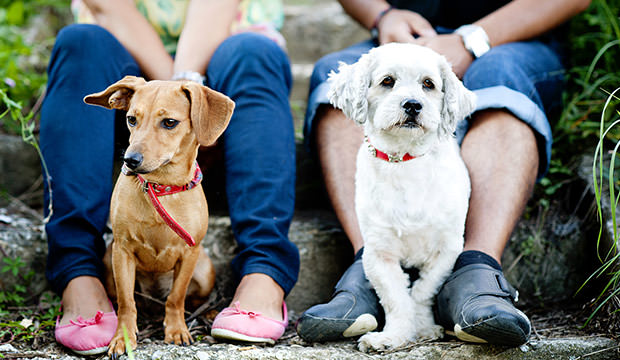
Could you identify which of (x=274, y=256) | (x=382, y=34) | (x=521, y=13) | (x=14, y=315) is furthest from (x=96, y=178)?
(x=521, y=13)

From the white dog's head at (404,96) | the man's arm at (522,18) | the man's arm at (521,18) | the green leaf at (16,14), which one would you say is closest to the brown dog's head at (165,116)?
the white dog's head at (404,96)

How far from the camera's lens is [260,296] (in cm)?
201

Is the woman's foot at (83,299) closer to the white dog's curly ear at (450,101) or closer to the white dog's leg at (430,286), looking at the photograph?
the white dog's leg at (430,286)

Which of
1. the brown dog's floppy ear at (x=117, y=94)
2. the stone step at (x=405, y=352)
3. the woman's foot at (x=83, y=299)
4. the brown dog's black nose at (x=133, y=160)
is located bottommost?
the stone step at (x=405, y=352)

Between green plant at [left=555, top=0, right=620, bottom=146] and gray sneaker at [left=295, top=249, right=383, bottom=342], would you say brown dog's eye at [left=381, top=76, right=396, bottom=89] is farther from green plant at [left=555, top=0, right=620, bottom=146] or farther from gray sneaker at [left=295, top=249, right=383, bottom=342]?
green plant at [left=555, top=0, right=620, bottom=146]

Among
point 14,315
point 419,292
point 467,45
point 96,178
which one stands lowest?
point 14,315

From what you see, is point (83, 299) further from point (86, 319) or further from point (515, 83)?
point (515, 83)

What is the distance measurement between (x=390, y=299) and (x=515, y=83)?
107 centimetres

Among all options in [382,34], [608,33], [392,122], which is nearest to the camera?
[392,122]

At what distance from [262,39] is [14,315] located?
4.86 feet

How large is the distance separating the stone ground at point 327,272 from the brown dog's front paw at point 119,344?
0.13ft

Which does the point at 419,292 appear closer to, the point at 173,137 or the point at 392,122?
the point at 392,122

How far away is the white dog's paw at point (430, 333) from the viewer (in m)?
1.92

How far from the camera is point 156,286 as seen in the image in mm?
2166
